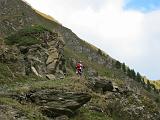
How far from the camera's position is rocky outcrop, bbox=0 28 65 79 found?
42.1 m

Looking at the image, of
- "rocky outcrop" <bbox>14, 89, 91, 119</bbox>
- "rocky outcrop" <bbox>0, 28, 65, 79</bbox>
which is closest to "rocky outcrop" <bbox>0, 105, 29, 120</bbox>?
"rocky outcrop" <bbox>14, 89, 91, 119</bbox>

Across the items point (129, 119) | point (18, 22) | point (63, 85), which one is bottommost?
point (129, 119)

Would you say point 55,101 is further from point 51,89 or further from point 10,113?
point 10,113

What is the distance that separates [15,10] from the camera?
141 m

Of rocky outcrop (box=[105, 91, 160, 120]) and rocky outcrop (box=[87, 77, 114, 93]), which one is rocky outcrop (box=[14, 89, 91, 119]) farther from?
rocky outcrop (box=[87, 77, 114, 93])

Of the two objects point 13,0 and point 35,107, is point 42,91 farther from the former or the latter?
point 13,0

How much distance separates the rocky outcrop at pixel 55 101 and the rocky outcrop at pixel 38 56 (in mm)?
12008

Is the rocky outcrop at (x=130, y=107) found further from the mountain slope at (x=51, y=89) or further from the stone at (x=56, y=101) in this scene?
the stone at (x=56, y=101)

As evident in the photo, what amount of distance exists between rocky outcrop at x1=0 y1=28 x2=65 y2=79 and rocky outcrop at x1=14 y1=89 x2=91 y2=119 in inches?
473

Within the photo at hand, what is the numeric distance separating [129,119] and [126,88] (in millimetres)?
4882

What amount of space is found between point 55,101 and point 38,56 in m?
18.6

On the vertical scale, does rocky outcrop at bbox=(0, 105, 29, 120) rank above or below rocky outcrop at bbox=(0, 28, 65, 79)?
below

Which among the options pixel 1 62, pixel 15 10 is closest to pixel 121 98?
pixel 1 62

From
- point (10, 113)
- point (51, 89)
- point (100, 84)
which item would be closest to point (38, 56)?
point (100, 84)
